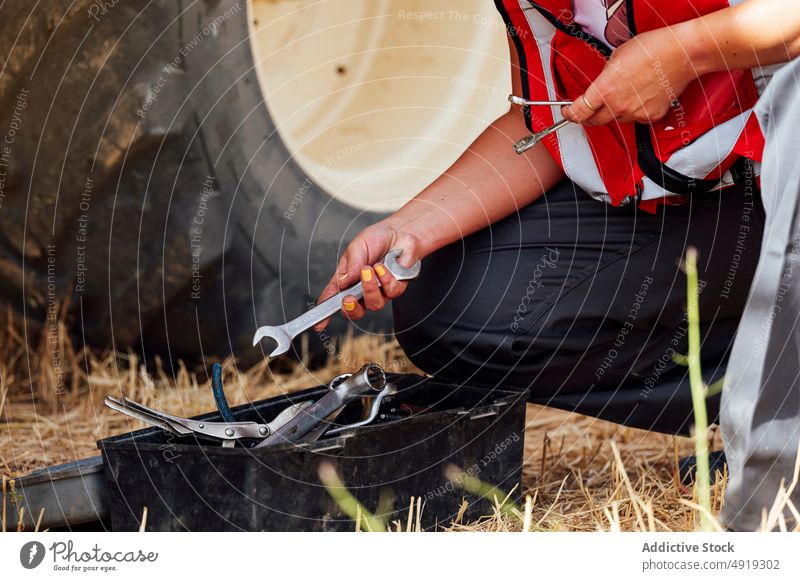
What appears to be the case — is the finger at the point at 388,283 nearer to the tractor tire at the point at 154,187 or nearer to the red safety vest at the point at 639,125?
the red safety vest at the point at 639,125

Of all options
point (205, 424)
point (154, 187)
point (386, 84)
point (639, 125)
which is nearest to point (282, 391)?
point (154, 187)

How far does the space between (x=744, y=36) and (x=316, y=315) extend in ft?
1.87

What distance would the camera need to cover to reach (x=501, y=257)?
1338 millimetres

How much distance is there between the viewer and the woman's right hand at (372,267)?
1212 mm

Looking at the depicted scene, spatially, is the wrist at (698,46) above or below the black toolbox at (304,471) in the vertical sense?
above

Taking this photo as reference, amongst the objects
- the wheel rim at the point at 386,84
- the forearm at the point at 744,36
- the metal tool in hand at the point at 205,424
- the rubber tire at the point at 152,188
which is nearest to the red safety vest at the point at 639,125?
the forearm at the point at 744,36

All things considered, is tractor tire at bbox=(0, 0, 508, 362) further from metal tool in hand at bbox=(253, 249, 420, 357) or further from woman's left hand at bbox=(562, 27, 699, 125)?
woman's left hand at bbox=(562, 27, 699, 125)

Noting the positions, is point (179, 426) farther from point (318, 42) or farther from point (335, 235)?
point (318, 42)

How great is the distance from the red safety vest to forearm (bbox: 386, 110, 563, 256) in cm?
5

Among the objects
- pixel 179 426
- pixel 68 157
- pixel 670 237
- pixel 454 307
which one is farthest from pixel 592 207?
pixel 68 157

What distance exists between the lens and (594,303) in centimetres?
129

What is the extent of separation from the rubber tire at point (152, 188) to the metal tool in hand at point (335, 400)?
71cm

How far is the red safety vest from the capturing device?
3.73 feet

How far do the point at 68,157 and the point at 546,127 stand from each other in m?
0.89
